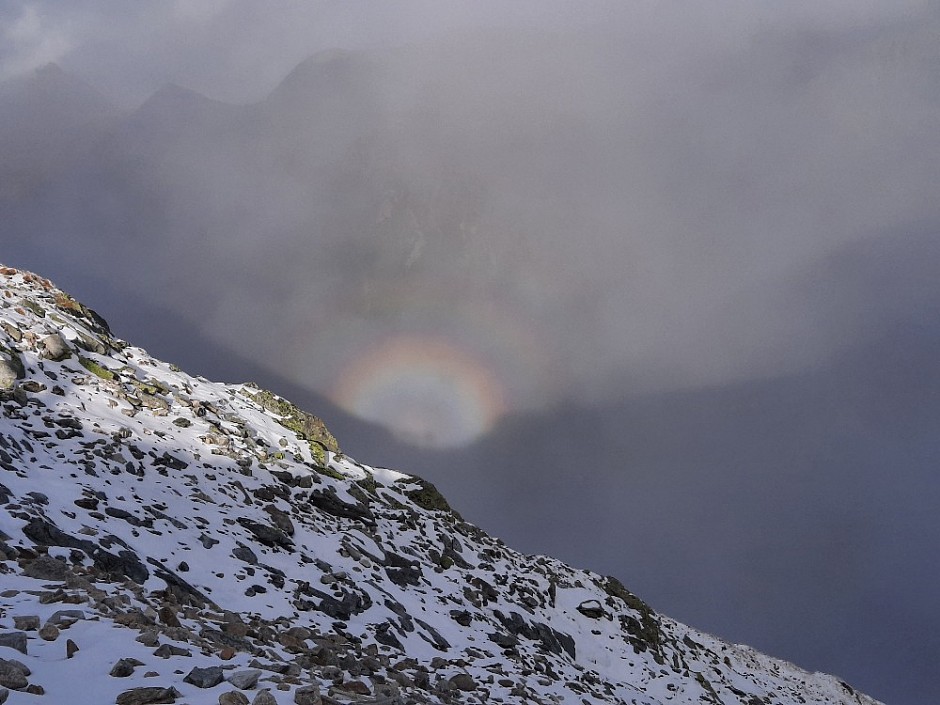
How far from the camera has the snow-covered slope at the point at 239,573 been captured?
36.2ft

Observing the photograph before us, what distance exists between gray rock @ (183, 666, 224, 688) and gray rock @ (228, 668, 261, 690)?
18 centimetres

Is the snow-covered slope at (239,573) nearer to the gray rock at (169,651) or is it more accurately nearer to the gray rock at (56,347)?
the gray rock at (169,651)

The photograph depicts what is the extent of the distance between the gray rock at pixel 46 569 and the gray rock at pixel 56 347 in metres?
22.5

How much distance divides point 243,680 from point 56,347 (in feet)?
101

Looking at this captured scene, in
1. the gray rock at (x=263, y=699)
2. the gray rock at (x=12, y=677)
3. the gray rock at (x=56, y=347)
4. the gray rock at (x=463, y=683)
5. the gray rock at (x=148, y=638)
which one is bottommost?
the gray rock at (x=12, y=677)

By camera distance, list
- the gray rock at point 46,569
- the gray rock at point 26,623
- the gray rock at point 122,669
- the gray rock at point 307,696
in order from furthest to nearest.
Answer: the gray rock at point 46,569, the gray rock at point 26,623, the gray rock at point 307,696, the gray rock at point 122,669

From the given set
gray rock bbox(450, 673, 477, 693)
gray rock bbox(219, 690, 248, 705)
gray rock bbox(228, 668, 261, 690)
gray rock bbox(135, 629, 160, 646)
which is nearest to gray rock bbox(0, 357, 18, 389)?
A: gray rock bbox(135, 629, 160, 646)

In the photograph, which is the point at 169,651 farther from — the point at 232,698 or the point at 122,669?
the point at 232,698

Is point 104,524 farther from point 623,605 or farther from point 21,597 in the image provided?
point 623,605

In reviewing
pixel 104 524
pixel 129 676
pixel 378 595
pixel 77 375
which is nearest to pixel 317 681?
pixel 129 676

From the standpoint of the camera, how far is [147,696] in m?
8.77

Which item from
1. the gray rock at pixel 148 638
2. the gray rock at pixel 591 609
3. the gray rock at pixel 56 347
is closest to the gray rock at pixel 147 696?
the gray rock at pixel 148 638

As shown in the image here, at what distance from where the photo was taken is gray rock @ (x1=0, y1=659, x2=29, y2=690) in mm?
8430

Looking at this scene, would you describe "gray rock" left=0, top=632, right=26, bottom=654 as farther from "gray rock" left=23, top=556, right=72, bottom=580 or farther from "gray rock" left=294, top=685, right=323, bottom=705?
"gray rock" left=23, top=556, right=72, bottom=580
